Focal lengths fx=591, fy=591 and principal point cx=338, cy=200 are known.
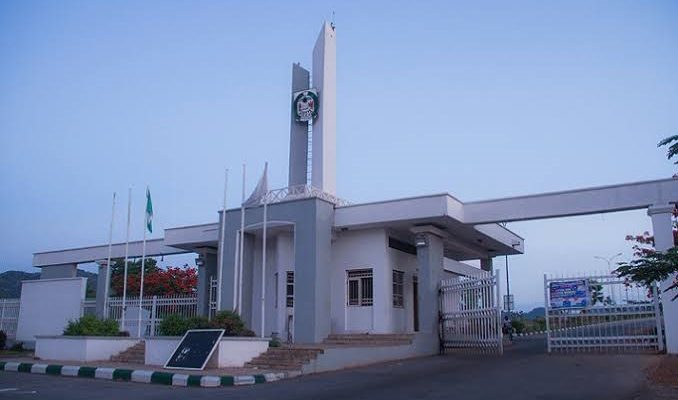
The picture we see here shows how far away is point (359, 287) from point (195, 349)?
690 cm

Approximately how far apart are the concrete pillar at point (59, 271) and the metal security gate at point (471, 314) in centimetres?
1674

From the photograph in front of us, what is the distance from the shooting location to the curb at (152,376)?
1091cm

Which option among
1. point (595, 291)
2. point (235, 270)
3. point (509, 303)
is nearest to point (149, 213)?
point (235, 270)

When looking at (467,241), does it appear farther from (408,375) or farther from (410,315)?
(408,375)

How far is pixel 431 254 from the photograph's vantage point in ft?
58.5

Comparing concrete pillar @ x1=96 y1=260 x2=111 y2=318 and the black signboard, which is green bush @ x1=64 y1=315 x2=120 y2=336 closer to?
the black signboard

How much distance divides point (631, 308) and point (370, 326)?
289 inches

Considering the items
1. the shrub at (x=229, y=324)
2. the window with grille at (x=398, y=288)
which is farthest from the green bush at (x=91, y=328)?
the window with grille at (x=398, y=288)

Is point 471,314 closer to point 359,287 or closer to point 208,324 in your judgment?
point 359,287

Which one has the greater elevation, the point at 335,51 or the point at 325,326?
the point at 335,51

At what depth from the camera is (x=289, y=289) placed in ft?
62.2

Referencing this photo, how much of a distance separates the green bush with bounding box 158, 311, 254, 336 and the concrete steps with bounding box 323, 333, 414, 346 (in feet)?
10.6

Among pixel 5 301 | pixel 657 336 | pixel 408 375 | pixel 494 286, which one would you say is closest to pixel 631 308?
pixel 657 336

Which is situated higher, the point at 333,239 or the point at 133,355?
the point at 333,239
